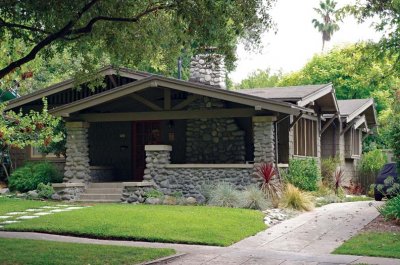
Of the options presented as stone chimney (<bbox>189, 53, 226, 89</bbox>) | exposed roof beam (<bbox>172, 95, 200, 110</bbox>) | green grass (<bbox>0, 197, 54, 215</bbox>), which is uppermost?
stone chimney (<bbox>189, 53, 226, 89</bbox>)

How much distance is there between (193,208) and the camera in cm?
1686

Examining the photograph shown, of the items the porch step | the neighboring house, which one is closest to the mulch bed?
the porch step

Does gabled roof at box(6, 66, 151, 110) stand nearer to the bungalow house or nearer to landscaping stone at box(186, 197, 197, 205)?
the bungalow house

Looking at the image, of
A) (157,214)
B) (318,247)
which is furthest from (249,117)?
(318,247)

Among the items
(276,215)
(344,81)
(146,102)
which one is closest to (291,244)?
(276,215)

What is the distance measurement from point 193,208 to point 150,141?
664 cm

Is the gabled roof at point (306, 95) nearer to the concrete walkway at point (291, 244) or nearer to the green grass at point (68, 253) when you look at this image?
the concrete walkway at point (291, 244)

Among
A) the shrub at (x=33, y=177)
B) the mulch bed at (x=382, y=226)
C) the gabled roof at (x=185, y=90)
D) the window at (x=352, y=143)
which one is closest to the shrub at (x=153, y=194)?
the gabled roof at (x=185, y=90)

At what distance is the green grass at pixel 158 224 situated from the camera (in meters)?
A: 13.0

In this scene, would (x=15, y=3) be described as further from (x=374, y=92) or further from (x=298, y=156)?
(x=374, y=92)

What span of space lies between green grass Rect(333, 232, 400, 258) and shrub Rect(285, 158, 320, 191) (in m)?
7.38

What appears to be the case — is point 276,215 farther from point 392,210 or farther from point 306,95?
point 306,95

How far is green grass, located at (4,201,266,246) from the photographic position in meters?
13.0

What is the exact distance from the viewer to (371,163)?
28.6 metres
